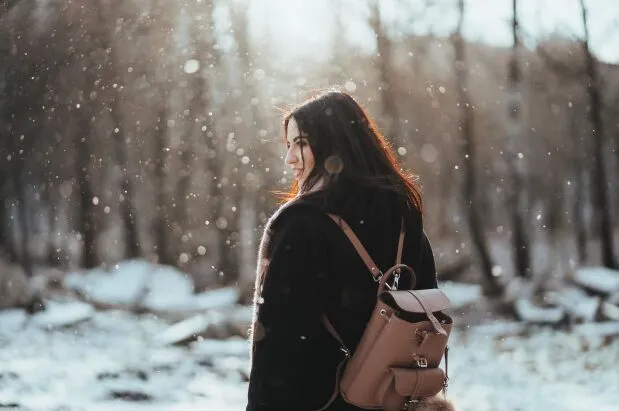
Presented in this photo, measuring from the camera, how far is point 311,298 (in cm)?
225

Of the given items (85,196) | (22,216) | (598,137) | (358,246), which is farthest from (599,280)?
(358,246)

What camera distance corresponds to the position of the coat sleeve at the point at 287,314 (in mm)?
2207

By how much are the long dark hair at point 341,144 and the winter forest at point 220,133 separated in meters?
11.9

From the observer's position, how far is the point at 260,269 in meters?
2.35

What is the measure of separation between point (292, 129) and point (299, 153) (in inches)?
3.2

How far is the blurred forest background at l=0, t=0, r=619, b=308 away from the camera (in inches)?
749

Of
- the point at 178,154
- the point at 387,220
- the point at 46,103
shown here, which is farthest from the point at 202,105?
the point at 387,220

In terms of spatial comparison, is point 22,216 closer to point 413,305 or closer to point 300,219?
point 300,219

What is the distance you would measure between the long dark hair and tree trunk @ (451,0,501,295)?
16435mm

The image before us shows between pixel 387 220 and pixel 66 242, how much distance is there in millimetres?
22550

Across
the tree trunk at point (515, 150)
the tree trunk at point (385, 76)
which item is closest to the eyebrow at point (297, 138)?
the tree trunk at point (385, 76)

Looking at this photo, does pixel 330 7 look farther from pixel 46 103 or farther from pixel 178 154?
pixel 46 103

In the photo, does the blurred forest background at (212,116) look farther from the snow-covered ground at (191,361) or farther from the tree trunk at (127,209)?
the snow-covered ground at (191,361)

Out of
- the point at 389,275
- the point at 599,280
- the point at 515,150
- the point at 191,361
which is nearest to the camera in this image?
the point at 389,275
